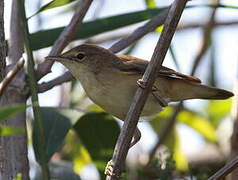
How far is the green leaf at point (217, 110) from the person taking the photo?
4547mm

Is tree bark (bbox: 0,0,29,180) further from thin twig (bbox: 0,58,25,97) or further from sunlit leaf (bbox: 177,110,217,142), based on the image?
sunlit leaf (bbox: 177,110,217,142)

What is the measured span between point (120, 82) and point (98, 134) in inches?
19.2

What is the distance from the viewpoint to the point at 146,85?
2.14m

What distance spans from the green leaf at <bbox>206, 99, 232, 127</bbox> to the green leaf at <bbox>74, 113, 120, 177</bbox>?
55.1 inches

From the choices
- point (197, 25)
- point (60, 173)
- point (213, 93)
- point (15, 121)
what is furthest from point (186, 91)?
point (197, 25)

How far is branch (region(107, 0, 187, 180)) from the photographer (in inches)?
80.7

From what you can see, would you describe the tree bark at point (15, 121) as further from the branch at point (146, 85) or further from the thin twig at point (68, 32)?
the branch at point (146, 85)

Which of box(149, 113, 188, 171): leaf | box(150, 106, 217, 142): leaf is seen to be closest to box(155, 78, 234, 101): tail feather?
box(149, 113, 188, 171): leaf

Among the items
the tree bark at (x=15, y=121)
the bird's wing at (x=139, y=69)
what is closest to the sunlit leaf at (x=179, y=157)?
the bird's wing at (x=139, y=69)

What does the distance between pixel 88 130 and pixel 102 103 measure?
44 cm

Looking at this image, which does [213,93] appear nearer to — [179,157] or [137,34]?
[137,34]

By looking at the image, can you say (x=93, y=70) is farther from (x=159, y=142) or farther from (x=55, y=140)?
(x=159, y=142)

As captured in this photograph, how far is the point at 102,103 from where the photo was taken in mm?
3004

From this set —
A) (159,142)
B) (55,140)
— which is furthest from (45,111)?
(159,142)
